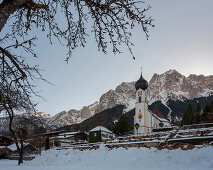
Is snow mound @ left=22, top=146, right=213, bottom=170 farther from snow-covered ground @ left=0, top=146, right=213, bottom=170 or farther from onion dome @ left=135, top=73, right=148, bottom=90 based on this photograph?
onion dome @ left=135, top=73, right=148, bottom=90

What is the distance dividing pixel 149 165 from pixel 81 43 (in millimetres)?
5615

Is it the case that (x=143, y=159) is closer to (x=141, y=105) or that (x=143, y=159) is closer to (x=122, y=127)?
(x=122, y=127)

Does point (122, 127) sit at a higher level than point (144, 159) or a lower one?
lower

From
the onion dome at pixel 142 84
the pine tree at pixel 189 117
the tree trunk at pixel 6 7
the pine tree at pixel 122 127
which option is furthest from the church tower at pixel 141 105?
the tree trunk at pixel 6 7

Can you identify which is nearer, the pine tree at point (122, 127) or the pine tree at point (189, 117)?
the pine tree at point (122, 127)

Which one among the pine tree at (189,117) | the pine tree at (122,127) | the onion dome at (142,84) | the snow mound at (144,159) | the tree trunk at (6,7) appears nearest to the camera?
the tree trunk at (6,7)

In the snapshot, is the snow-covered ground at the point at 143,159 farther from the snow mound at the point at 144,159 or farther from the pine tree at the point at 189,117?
the pine tree at the point at 189,117

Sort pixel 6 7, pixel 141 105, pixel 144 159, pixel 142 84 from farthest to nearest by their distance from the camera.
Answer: pixel 141 105 < pixel 142 84 < pixel 144 159 < pixel 6 7

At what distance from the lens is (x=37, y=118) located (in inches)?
241

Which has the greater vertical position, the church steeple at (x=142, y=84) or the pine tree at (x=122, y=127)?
the church steeple at (x=142, y=84)

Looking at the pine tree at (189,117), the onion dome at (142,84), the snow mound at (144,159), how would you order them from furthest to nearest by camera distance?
the onion dome at (142,84)
the pine tree at (189,117)
the snow mound at (144,159)

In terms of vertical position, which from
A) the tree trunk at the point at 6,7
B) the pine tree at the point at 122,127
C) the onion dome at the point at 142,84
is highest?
the onion dome at the point at 142,84

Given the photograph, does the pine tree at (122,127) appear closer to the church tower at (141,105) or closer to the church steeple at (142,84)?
the church tower at (141,105)

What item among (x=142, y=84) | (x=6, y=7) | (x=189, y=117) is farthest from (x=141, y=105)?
(x=6, y=7)
